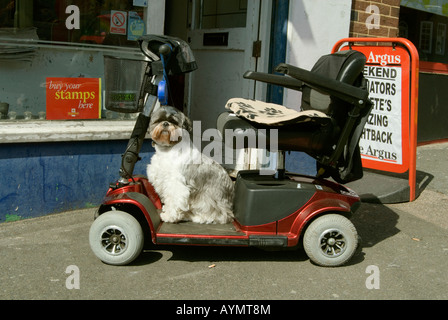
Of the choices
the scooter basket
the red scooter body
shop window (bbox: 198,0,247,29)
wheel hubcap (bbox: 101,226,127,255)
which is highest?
shop window (bbox: 198,0,247,29)

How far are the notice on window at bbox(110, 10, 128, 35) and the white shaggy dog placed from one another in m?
2.05

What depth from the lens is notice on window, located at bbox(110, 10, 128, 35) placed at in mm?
5699

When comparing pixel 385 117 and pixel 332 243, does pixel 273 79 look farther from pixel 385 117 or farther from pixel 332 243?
pixel 385 117

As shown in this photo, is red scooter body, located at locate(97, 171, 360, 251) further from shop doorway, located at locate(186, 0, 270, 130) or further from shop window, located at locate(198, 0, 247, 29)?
shop window, located at locate(198, 0, 247, 29)

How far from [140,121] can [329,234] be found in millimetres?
1690

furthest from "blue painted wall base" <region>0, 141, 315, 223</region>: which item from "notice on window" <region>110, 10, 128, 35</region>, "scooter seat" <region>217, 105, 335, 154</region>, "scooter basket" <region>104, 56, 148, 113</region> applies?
"scooter seat" <region>217, 105, 335, 154</region>

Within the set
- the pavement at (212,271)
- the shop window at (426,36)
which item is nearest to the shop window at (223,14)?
the pavement at (212,271)

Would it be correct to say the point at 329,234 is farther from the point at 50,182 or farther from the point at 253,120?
the point at 50,182

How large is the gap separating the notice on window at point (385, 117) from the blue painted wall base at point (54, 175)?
112 inches

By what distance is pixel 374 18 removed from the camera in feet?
22.4

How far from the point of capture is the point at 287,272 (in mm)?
3975

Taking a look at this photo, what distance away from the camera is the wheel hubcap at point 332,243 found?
4.00 metres

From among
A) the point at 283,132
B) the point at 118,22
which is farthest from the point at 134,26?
the point at 283,132
